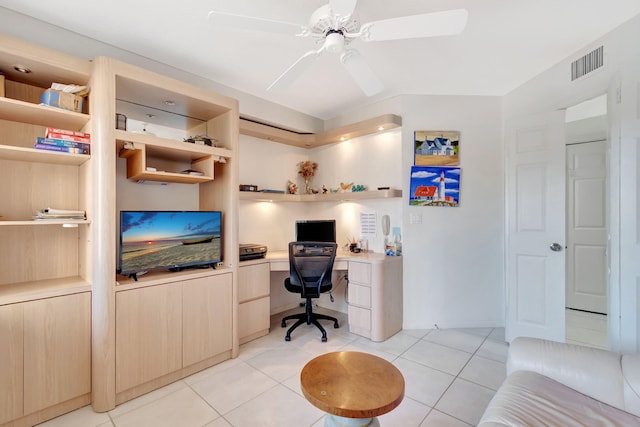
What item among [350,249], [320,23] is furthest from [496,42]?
[350,249]

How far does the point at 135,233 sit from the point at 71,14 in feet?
5.22

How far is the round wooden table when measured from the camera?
4.09ft

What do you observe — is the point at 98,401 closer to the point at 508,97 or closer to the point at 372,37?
the point at 372,37

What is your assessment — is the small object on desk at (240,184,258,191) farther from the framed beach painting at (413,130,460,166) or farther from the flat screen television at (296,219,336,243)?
the framed beach painting at (413,130,460,166)

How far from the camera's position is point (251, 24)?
1479 mm

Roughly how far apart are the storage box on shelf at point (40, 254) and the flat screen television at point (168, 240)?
0.26 meters

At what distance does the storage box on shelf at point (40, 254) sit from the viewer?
173 cm

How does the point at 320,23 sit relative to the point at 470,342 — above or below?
above

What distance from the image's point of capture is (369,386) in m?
1.41

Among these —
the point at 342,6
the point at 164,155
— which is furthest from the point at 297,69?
the point at 164,155

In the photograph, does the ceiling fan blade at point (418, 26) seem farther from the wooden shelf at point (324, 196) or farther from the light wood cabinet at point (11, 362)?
the light wood cabinet at point (11, 362)

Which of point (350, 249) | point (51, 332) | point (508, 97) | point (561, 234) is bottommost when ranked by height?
point (51, 332)

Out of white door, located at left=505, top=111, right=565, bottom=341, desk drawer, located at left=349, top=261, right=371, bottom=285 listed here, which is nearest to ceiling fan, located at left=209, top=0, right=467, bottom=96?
white door, located at left=505, top=111, right=565, bottom=341

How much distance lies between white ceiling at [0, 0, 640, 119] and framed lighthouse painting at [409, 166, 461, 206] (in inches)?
35.8
